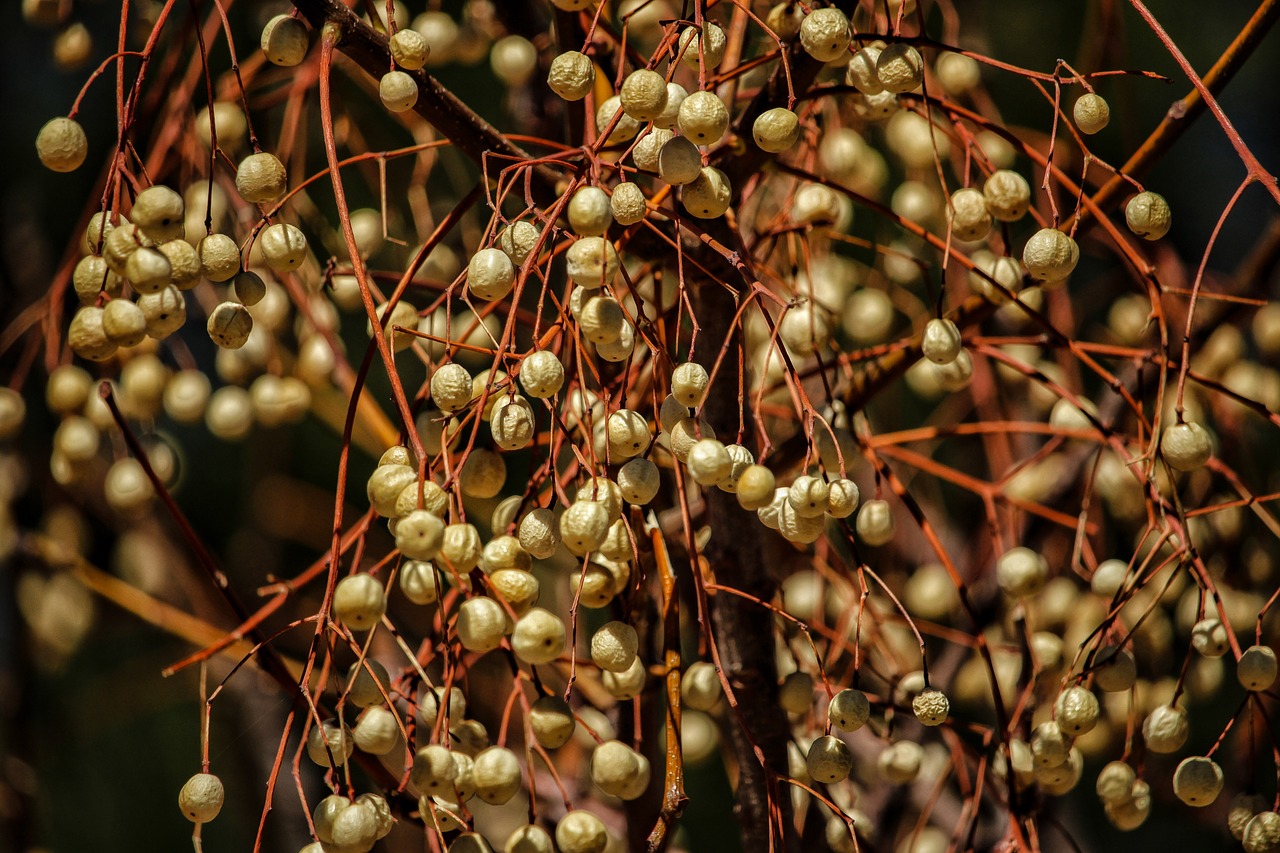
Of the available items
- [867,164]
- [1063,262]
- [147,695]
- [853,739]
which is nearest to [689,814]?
[853,739]

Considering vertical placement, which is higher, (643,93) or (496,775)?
(643,93)

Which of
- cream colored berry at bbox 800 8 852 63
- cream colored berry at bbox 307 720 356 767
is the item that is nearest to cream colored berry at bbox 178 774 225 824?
cream colored berry at bbox 307 720 356 767

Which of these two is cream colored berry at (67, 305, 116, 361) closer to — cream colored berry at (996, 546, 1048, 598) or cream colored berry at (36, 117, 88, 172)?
cream colored berry at (36, 117, 88, 172)

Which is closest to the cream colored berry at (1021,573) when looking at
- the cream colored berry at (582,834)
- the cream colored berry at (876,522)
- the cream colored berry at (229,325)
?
the cream colored berry at (876,522)

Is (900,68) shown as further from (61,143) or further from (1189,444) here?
(61,143)

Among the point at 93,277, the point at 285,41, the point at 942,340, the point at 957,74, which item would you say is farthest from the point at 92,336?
the point at 957,74

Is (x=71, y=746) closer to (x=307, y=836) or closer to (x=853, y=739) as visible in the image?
(x=307, y=836)
